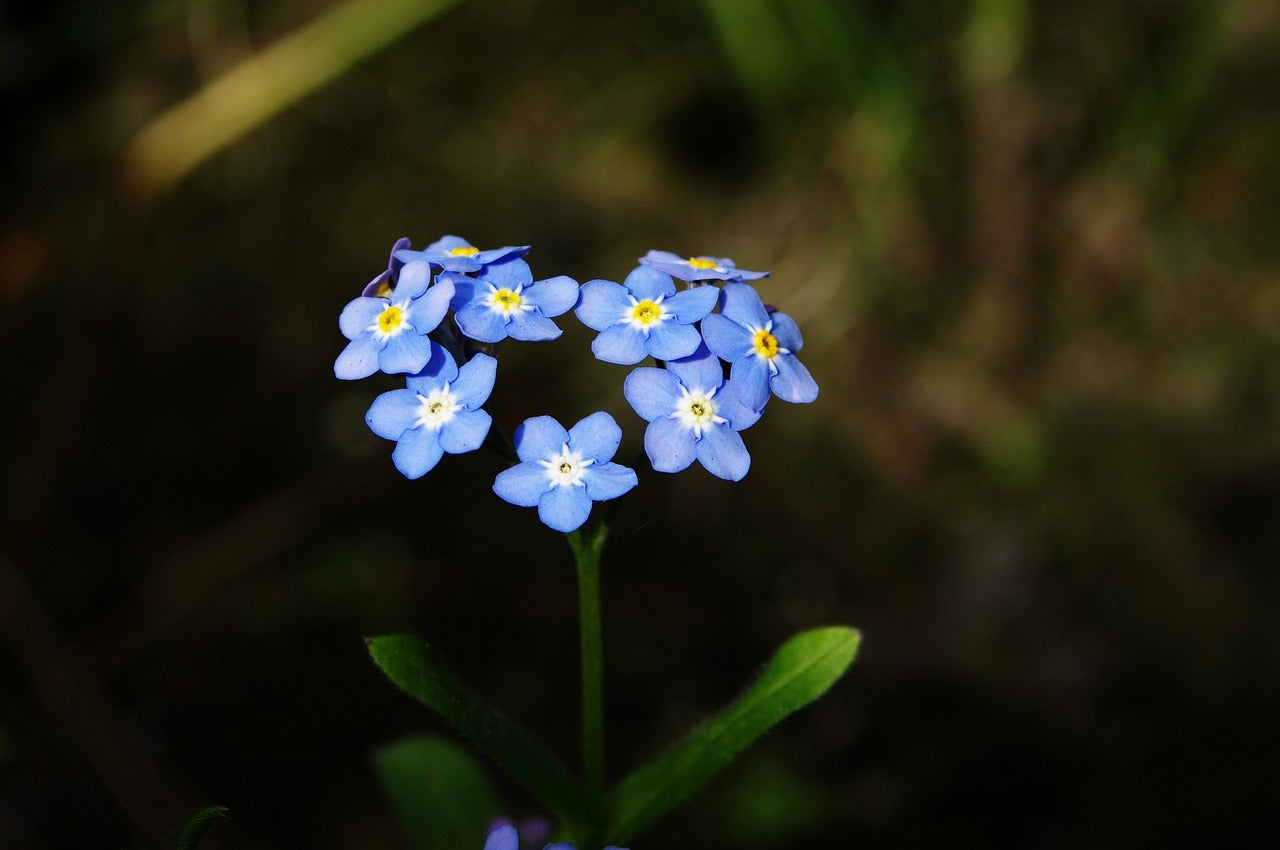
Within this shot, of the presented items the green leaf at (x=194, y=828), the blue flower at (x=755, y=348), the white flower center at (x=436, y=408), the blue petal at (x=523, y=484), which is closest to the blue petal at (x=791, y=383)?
the blue flower at (x=755, y=348)

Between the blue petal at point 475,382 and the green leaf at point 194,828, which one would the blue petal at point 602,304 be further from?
the green leaf at point 194,828

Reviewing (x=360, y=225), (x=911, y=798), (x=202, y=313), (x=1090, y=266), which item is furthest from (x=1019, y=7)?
(x=202, y=313)

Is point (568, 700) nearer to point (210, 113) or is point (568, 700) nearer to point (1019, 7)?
point (210, 113)

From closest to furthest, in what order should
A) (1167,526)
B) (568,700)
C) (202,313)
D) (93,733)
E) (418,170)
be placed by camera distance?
(93,733) < (568,700) < (1167,526) < (202,313) < (418,170)

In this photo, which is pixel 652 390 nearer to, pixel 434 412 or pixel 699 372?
pixel 699 372

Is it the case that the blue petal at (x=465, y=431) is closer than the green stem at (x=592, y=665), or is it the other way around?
the blue petal at (x=465, y=431)

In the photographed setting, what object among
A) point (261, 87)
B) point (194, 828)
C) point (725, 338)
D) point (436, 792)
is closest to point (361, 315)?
point (725, 338)

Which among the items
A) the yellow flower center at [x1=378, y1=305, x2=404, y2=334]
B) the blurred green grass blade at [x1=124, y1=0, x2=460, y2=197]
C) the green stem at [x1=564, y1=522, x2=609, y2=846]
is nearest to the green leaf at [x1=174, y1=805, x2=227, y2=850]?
the green stem at [x1=564, y1=522, x2=609, y2=846]

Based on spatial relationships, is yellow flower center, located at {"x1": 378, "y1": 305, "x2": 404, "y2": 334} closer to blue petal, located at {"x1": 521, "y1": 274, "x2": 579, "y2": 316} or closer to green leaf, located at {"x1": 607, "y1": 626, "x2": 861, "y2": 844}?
blue petal, located at {"x1": 521, "y1": 274, "x2": 579, "y2": 316}
